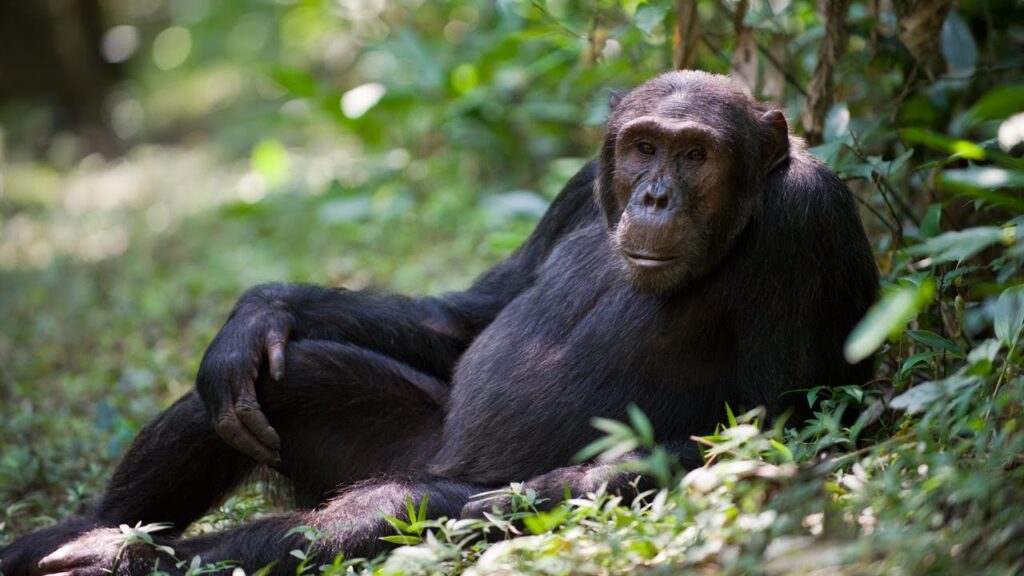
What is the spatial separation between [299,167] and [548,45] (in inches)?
174

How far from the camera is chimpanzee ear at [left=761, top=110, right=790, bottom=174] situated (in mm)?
5387

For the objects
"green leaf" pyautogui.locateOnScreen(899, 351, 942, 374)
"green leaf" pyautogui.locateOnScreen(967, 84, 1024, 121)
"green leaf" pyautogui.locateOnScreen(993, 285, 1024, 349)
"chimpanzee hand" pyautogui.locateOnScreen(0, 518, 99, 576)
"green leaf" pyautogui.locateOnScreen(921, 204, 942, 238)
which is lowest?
"green leaf" pyautogui.locateOnScreen(899, 351, 942, 374)

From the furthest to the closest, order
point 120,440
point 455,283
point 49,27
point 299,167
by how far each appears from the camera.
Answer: point 49,27
point 299,167
point 455,283
point 120,440

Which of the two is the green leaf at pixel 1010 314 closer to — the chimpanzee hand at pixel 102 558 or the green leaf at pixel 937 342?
the green leaf at pixel 937 342

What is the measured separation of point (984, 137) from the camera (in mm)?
7766

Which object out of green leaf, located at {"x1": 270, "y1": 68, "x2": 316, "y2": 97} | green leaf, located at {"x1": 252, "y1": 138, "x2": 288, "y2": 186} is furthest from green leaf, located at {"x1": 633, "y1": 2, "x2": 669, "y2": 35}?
green leaf, located at {"x1": 252, "y1": 138, "x2": 288, "y2": 186}

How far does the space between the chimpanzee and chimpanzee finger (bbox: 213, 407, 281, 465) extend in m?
0.01

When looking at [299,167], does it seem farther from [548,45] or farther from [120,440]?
[120,440]

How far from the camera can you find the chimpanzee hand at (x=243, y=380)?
5723 millimetres

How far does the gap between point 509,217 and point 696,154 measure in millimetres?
4819

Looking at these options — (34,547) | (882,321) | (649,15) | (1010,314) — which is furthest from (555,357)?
(34,547)

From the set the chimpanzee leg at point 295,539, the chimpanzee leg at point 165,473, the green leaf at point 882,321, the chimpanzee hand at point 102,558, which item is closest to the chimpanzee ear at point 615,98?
the chimpanzee leg at point 295,539

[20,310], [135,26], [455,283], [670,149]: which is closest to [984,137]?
[670,149]

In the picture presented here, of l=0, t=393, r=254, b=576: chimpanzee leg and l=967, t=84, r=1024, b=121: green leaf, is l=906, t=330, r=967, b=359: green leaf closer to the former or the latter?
l=967, t=84, r=1024, b=121: green leaf
